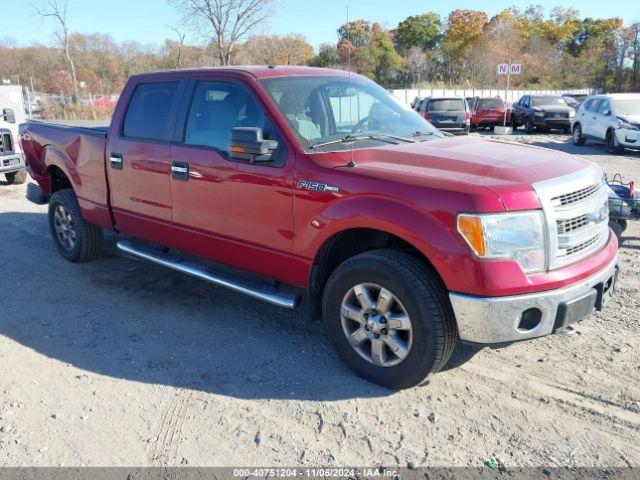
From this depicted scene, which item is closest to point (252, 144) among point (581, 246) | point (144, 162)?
point (144, 162)

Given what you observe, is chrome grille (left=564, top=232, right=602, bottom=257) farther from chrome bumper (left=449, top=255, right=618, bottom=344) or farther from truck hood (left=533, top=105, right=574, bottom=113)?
truck hood (left=533, top=105, right=574, bottom=113)

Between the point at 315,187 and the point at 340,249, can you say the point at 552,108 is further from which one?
the point at 315,187

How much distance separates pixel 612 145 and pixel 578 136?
217 cm

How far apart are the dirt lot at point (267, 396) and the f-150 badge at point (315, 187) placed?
1214 mm

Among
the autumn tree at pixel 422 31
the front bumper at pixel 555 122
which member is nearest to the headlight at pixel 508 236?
the front bumper at pixel 555 122

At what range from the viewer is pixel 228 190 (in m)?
4.17

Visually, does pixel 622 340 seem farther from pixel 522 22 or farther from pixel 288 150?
pixel 522 22

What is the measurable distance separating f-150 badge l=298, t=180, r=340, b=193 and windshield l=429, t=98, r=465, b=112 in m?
16.8

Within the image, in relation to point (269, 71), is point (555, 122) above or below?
below

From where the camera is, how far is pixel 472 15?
7331 centimetres

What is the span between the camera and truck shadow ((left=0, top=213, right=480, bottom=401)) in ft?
12.2

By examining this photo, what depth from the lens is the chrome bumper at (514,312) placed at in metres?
3.06

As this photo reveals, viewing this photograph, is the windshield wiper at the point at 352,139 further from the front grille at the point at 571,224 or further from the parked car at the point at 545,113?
the parked car at the point at 545,113

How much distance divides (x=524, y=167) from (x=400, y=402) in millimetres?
1622
